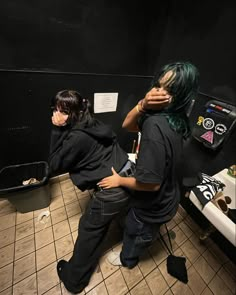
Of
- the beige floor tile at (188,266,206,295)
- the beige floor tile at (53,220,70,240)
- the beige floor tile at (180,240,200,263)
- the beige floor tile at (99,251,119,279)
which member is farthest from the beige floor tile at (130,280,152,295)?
the beige floor tile at (53,220,70,240)

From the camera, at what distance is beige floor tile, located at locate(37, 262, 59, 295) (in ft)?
3.24

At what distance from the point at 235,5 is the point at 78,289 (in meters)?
2.06

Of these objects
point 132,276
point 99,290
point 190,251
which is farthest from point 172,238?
point 99,290

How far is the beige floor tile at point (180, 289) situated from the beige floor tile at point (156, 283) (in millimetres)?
56

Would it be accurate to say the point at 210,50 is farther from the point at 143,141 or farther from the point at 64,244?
the point at 64,244

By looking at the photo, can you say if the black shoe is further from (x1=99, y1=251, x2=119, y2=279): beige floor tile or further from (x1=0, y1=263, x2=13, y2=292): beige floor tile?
(x1=0, y1=263, x2=13, y2=292): beige floor tile

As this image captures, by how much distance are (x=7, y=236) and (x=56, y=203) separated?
435 mm

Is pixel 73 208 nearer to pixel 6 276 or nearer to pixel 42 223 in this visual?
pixel 42 223

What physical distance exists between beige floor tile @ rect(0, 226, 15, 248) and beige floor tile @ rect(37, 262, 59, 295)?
14.5 inches

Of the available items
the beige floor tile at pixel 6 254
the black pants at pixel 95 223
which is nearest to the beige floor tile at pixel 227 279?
the black pants at pixel 95 223

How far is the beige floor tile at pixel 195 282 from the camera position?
108 cm

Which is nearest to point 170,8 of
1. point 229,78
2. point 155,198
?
point 229,78

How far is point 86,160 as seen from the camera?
84cm

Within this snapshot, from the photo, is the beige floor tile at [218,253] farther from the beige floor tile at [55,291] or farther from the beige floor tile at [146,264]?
the beige floor tile at [55,291]
